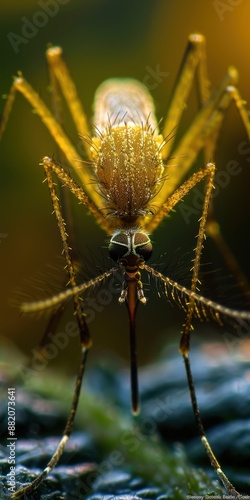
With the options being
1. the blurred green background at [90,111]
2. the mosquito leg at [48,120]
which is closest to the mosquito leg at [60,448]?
the mosquito leg at [48,120]

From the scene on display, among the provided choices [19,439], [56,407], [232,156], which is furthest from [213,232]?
[19,439]

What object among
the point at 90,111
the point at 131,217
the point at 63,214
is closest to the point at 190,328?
the point at 131,217

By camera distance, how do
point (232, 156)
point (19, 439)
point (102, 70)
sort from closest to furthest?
point (19, 439) → point (232, 156) → point (102, 70)

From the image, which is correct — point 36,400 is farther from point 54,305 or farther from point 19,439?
point 54,305

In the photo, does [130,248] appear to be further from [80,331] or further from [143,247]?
[80,331]

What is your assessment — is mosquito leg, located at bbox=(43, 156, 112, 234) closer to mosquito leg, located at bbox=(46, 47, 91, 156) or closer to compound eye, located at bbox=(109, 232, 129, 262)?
compound eye, located at bbox=(109, 232, 129, 262)

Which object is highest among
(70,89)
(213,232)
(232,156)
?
(70,89)
